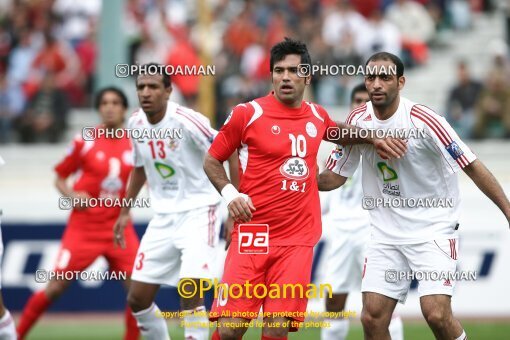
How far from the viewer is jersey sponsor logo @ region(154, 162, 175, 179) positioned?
1021cm

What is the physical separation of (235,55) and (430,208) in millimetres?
11129

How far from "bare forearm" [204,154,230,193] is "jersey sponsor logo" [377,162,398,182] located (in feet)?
4.23

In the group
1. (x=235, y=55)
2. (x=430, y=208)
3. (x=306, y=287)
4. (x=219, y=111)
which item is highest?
(x=235, y=55)

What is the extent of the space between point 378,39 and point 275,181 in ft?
34.9

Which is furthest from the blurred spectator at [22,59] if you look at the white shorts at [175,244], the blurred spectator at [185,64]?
the white shorts at [175,244]

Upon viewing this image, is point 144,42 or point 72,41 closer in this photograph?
point 144,42

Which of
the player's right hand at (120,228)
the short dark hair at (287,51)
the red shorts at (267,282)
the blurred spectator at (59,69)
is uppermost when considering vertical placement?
the blurred spectator at (59,69)

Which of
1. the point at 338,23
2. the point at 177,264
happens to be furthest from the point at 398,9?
the point at 177,264

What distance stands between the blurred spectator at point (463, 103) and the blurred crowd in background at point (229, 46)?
0.05ft

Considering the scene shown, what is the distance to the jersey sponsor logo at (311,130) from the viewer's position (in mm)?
8742

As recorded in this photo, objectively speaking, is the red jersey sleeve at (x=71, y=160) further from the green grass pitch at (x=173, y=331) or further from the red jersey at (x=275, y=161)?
the red jersey at (x=275, y=161)

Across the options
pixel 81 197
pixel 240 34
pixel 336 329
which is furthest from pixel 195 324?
pixel 240 34

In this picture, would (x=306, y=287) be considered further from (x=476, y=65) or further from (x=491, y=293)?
(x=476, y=65)

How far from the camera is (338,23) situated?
64.2 ft
